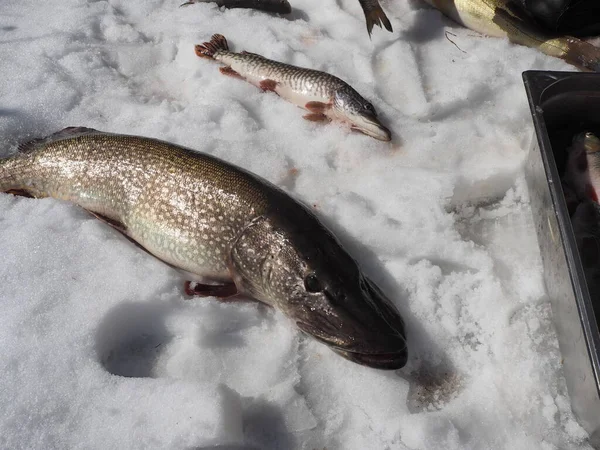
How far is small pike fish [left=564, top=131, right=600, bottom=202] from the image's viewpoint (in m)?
2.61

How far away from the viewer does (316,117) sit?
126 inches

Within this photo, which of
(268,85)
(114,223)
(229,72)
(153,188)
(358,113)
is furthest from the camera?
(229,72)

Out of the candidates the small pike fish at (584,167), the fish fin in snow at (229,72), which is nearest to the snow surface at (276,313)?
the fish fin in snow at (229,72)

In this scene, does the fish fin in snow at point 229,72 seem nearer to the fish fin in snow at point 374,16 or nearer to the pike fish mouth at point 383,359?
the fish fin in snow at point 374,16

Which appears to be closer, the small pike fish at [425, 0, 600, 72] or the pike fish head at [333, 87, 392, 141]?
the pike fish head at [333, 87, 392, 141]

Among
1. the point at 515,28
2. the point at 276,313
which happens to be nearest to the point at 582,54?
the point at 515,28

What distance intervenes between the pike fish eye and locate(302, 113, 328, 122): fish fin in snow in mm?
1475

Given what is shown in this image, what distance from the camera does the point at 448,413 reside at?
2055 mm

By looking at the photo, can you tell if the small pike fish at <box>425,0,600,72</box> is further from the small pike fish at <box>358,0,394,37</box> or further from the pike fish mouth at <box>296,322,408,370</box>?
the pike fish mouth at <box>296,322,408,370</box>

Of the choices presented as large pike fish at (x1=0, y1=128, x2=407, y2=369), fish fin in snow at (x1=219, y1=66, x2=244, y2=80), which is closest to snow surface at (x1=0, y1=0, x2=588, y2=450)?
fish fin in snow at (x1=219, y1=66, x2=244, y2=80)

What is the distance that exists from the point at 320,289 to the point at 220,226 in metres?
0.61

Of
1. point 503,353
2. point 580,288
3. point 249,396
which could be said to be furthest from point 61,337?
point 580,288

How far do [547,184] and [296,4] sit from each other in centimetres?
290

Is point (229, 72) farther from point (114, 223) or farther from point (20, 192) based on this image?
point (20, 192)
